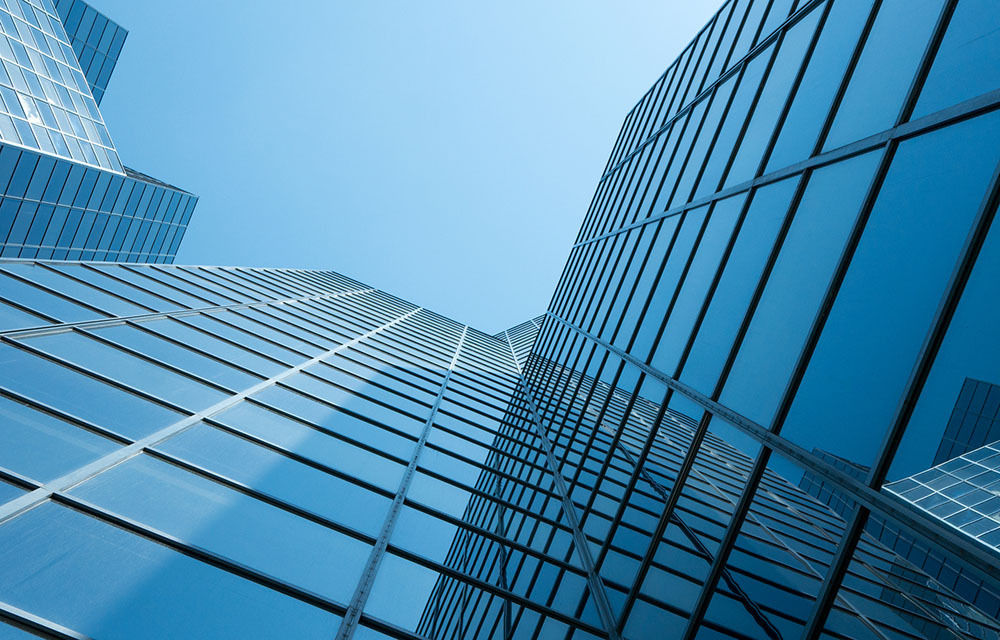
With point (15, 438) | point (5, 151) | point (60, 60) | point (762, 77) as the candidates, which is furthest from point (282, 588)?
point (60, 60)

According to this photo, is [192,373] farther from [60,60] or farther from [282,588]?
[60,60]

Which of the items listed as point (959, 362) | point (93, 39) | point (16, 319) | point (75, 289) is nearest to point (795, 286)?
point (959, 362)

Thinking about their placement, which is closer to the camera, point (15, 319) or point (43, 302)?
point (15, 319)

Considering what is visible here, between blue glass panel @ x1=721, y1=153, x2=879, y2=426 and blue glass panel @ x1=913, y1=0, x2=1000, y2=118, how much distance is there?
861 millimetres

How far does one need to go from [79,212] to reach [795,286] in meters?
56.9

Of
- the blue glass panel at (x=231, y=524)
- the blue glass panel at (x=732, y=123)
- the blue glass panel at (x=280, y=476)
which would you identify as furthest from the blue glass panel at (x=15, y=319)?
the blue glass panel at (x=732, y=123)

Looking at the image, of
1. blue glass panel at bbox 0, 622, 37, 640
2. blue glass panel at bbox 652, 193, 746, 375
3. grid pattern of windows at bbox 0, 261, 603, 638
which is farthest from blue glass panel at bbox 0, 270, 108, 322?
blue glass panel at bbox 652, 193, 746, 375

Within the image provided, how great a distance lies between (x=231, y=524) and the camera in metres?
8.12

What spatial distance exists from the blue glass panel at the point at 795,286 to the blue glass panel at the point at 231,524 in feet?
16.4

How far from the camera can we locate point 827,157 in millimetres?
8555

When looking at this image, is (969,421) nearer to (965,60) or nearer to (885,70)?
(965,60)

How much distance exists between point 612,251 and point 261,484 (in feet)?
46.4

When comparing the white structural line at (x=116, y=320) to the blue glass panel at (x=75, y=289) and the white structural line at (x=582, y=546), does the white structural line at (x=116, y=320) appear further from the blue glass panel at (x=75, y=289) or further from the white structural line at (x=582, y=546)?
the white structural line at (x=582, y=546)

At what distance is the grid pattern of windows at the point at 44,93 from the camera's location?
119 ft
